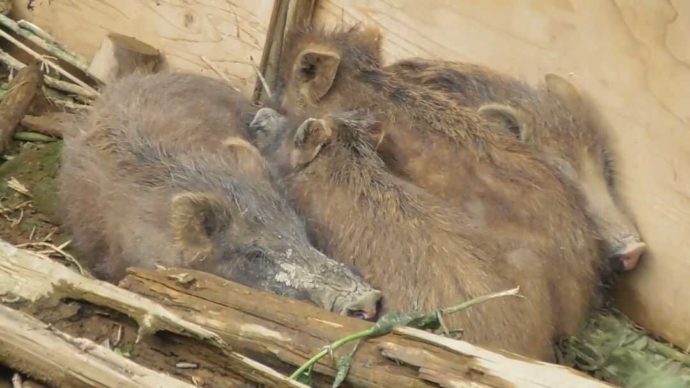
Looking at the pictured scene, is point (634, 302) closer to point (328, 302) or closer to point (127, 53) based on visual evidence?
point (328, 302)

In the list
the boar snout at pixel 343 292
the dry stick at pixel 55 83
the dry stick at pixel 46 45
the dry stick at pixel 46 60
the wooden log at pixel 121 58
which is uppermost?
the boar snout at pixel 343 292

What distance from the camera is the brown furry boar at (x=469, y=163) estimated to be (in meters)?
4.07

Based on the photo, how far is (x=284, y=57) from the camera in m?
4.98

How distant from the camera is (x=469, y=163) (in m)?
4.25

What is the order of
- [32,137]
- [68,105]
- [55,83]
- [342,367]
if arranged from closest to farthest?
1. [342,367]
2. [32,137]
3. [68,105]
4. [55,83]

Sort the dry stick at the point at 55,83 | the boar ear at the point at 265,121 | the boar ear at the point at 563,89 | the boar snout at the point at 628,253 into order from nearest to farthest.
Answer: the boar snout at the point at 628,253, the boar ear at the point at 563,89, the boar ear at the point at 265,121, the dry stick at the point at 55,83

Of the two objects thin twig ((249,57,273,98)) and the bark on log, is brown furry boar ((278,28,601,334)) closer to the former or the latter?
thin twig ((249,57,273,98))

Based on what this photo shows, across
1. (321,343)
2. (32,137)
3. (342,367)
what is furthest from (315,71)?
(342,367)

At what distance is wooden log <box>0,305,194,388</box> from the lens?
314 cm

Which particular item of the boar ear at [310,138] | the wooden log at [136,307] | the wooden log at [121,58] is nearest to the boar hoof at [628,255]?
the boar ear at [310,138]

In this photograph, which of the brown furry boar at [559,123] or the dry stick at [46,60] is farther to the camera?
the dry stick at [46,60]

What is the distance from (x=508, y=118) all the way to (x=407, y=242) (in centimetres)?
91

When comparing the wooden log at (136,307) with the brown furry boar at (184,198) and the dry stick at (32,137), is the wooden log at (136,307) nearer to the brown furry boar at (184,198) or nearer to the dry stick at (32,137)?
the brown furry boar at (184,198)

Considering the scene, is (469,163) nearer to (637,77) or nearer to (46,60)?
(637,77)
